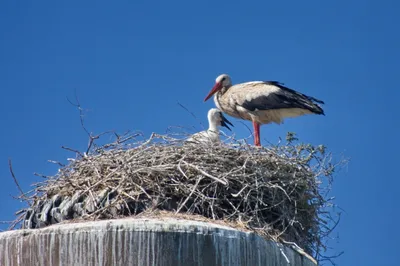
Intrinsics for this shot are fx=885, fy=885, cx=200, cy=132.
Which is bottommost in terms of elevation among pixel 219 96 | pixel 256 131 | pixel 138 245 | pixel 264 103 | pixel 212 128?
pixel 138 245

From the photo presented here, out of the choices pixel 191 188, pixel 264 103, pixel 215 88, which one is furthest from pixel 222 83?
pixel 191 188

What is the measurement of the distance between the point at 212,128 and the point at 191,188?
3716 millimetres

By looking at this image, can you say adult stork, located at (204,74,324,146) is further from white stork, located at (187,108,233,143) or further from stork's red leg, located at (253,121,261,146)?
white stork, located at (187,108,233,143)

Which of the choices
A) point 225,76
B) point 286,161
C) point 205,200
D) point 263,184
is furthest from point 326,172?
point 225,76

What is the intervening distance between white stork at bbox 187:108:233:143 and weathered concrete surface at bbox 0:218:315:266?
2.12 metres

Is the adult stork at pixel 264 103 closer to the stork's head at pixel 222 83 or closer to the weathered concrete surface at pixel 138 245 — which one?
the stork's head at pixel 222 83

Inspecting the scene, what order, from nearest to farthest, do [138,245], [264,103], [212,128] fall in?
[138,245]
[212,128]
[264,103]

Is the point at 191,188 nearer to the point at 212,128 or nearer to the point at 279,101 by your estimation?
the point at 212,128

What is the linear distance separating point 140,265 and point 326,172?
3.12 metres

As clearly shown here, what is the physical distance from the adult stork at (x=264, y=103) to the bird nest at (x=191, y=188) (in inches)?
149

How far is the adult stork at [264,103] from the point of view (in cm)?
1317

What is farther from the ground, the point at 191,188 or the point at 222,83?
the point at 222,83

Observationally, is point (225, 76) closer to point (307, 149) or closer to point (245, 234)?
point (307, 149)

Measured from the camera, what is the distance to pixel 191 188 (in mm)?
8125
